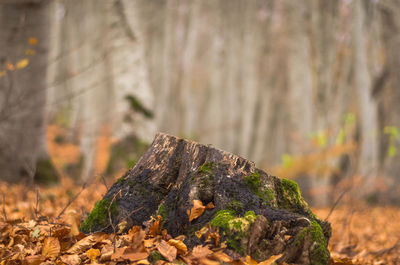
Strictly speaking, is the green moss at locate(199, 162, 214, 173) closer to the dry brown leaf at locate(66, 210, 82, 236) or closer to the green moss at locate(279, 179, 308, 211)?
the green moss at locate(279, 179, 308, 211)

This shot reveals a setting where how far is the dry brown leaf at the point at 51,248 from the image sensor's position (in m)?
2.04

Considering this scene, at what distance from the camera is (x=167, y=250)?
6.33ft

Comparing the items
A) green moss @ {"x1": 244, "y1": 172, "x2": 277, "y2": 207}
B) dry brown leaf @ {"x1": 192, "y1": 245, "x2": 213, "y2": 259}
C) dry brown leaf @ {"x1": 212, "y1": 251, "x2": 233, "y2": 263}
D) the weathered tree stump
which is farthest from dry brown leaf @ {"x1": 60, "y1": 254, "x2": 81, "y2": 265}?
green moss @ {"x1": 244, "y1": 172, "x2": 277, "y2": 207}

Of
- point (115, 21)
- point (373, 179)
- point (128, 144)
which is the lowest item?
point (128, 144)

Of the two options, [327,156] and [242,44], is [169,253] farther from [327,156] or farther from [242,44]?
[242,44]

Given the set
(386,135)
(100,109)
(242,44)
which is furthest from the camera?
(242,44)

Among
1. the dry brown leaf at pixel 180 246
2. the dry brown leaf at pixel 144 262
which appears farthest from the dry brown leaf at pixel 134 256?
the dry brown leaf at pixel 180 246

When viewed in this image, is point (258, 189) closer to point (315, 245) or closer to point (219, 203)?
point (219, 203)

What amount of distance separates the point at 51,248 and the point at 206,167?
1070 millimetres

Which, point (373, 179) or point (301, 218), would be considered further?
point (373, 179)

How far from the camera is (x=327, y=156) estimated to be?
977cm

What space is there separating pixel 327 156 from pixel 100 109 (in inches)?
247

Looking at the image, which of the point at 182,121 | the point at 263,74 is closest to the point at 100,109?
the point at 182,121

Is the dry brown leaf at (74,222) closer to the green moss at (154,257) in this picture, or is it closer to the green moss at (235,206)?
the green moss at (154,257)
